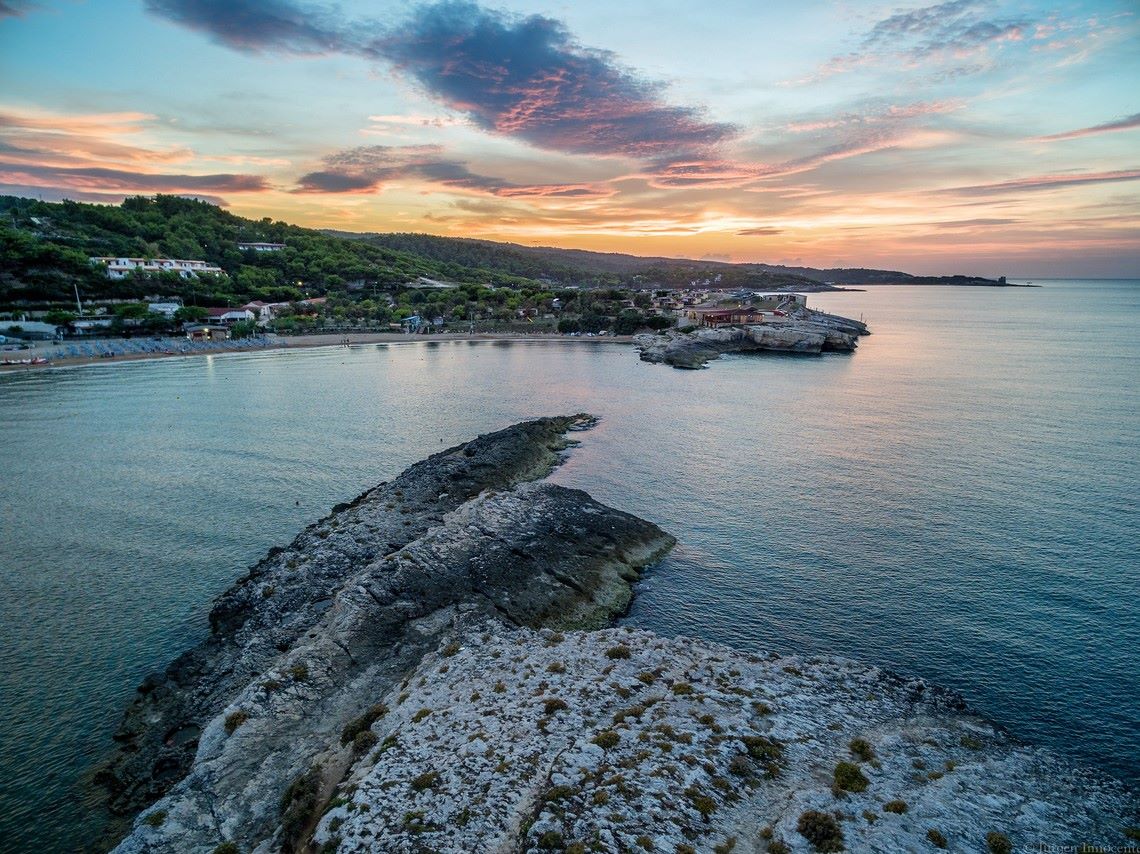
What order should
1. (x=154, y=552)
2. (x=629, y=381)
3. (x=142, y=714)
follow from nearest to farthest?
(x=142, y=714) → (x=154, y=552) → (x=629, y=381)

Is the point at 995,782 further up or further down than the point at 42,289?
further down

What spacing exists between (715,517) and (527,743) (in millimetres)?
32229

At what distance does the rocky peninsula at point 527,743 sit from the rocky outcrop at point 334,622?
0.11 meters

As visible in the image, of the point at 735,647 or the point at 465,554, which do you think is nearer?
the point at 735,647

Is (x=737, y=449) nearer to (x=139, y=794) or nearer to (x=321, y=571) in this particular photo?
(x=321, y=571)

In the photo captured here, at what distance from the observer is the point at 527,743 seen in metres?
21.9

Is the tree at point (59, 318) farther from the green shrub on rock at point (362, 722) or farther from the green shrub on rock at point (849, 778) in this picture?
the green shrub on rock at point (849, 778)

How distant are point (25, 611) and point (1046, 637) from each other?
60.2 m

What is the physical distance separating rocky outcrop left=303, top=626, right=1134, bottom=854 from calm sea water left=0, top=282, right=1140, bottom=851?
6174mm

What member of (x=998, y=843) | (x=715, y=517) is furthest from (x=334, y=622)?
(x=715, y=517)

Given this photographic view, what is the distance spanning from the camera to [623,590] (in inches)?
1542

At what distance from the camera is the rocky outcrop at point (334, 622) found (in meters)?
22.0

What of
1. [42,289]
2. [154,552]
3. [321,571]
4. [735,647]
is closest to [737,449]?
[735,647]

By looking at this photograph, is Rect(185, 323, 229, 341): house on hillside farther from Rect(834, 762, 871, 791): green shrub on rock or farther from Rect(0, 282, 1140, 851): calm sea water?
Rect(834, 762, 871, 791): green shrub on rock
